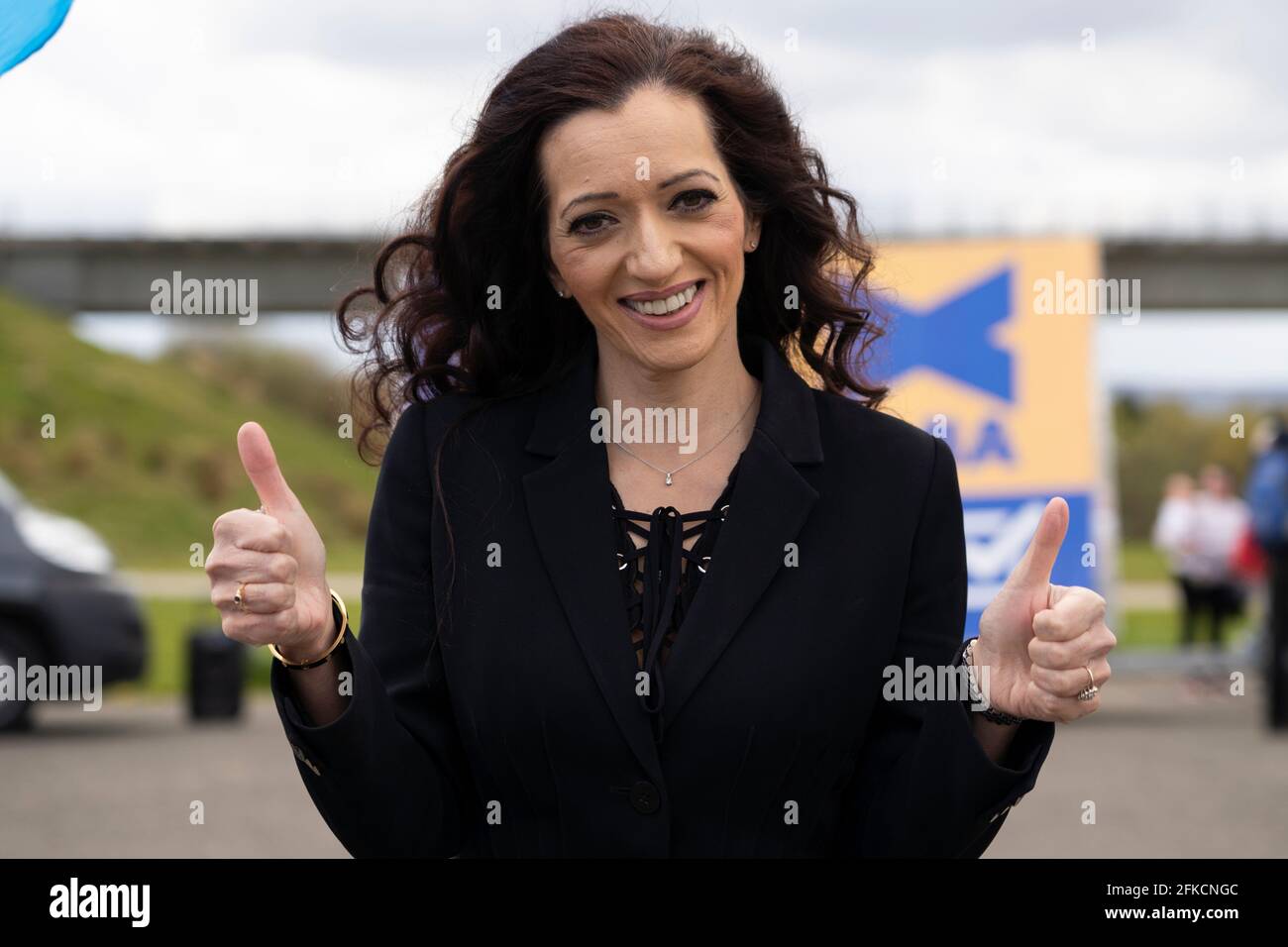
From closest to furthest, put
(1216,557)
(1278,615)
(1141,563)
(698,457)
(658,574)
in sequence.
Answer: (658,574) → (698,457) → (1278,615) → (1216,557) → (1141,563)

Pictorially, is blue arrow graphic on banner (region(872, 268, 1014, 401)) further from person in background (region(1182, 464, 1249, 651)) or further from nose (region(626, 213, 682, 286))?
nose (region(626, 213, 682, 286))

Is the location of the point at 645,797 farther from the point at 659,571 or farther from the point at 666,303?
the point at 666,303

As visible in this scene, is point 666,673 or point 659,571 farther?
point 659,571

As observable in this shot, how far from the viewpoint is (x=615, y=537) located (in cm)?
276

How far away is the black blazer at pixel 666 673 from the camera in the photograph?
8.46 feet

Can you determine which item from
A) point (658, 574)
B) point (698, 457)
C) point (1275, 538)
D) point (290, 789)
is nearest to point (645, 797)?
point (658, 574)

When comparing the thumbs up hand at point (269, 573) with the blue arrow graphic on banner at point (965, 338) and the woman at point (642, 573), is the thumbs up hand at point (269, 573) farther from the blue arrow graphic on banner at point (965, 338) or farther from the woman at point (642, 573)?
the blue arrow graphic on banner at point (965, 338)

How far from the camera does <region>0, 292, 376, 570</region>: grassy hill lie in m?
34.8

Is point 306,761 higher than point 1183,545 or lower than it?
lower

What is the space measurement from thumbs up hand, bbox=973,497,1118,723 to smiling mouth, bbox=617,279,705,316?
0.64m

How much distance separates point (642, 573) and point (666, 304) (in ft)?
1.37

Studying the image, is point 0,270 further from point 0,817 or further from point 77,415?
point 0,817

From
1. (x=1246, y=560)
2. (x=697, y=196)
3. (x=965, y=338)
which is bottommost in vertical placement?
(x=697, y=196)
